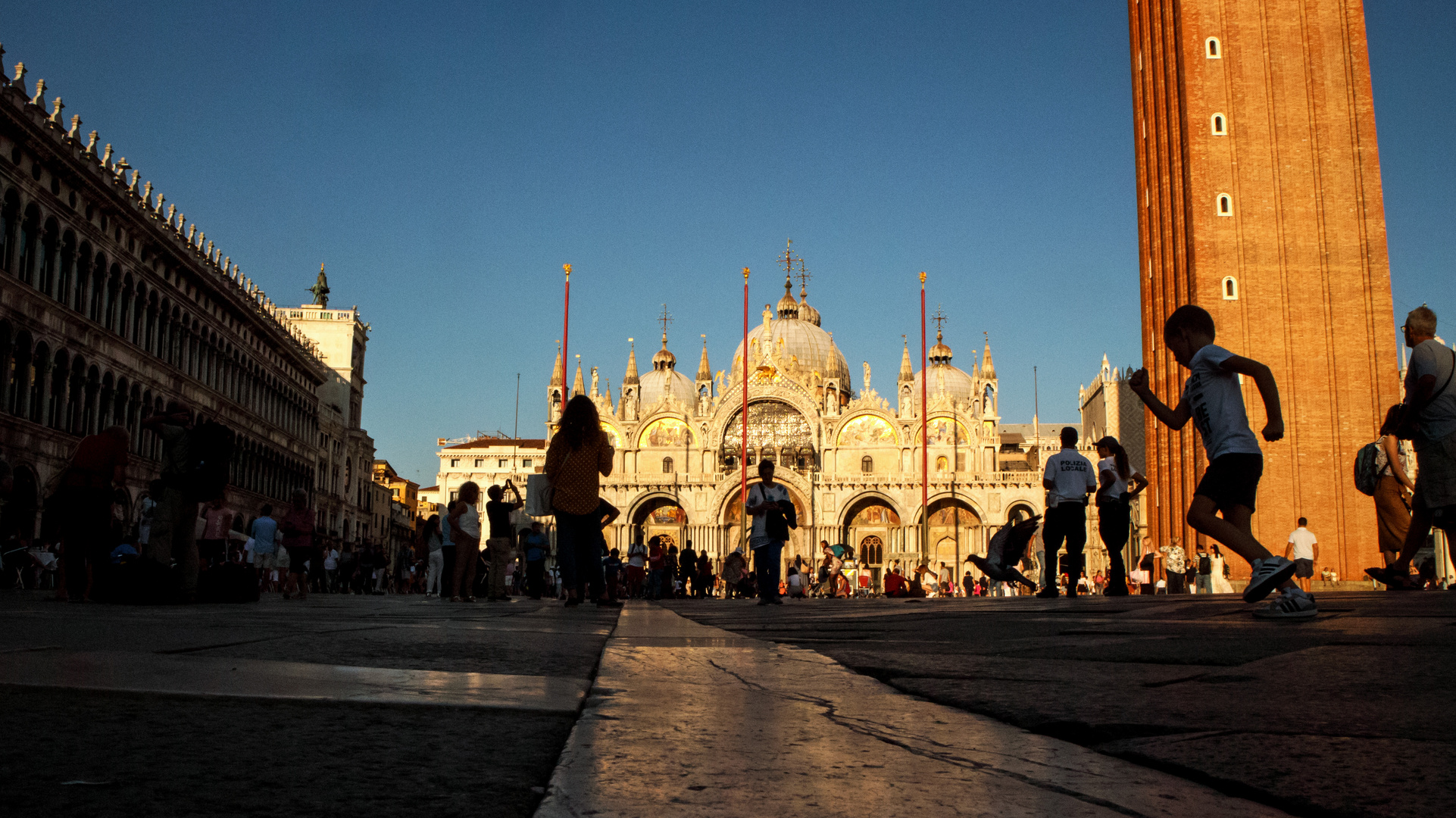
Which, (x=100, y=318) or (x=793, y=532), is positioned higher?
(x=100, y=318)

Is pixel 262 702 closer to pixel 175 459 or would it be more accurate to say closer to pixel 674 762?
pixel 674 762

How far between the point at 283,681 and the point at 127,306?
27.8 metres

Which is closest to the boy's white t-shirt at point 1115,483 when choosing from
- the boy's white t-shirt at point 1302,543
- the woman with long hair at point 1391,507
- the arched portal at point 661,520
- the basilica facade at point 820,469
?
the woman with long hair at point 1391,507

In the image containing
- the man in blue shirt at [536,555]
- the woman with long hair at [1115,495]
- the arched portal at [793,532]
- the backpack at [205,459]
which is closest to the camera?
the backpack at [205,459]

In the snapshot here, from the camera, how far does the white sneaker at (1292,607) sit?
459cm

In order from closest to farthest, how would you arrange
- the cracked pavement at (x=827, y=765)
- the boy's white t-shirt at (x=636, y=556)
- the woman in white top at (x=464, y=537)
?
the cracked pavement at (x=827, y=765) < the woman in white top at (x=464, y=537) < the boy's white t-shirt at (x=636, y=556)

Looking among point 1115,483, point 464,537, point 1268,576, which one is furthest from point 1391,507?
point 464,537

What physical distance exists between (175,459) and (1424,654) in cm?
817

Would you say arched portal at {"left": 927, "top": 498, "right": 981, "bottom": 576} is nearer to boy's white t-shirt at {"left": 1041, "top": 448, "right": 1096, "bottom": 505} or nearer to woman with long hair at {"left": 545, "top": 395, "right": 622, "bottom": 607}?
boy's white t-shirt at {"left": 1041, "top": 448, "right": 1096, "bottom": 505}

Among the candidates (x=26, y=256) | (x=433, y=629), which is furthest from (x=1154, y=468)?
(x=433, y=629)

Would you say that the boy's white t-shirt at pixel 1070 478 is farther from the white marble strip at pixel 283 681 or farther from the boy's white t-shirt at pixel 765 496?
the white marble strip at pixel 283 681

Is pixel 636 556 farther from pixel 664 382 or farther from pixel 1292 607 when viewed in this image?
pixel 664 382

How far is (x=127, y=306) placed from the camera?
26312 mm

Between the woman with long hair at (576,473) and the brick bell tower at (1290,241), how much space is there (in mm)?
24990
